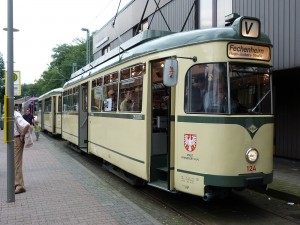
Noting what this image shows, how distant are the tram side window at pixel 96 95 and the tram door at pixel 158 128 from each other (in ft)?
10.3

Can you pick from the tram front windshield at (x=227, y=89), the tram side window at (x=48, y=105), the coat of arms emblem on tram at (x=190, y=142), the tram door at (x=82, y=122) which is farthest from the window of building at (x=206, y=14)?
the tram side window at (x=48, y=105)

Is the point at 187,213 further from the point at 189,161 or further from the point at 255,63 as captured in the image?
the point at 255,63

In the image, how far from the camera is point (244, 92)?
248 inches

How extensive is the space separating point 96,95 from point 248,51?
18.9ft

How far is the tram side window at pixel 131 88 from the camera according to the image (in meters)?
7.65

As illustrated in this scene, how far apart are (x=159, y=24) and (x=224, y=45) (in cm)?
1333

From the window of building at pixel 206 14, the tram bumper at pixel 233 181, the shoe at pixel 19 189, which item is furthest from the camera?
the window of building at pixel 206 14

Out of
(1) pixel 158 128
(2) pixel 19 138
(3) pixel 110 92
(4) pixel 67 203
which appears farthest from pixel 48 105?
(4) pixel 67 203

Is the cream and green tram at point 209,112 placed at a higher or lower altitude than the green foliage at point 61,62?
lower

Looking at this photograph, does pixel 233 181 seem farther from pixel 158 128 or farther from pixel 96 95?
pixel 96 95

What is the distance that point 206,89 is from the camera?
615 cm

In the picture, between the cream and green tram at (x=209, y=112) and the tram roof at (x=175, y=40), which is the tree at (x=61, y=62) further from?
the cream and green tram at (x=209, y=112)

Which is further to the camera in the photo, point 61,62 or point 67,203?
point 61,62

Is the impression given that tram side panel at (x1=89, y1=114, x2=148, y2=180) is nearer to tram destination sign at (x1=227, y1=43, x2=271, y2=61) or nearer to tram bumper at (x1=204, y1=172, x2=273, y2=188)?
tram bumper at (x1=204, y1=172, x2=273, y2=188)
